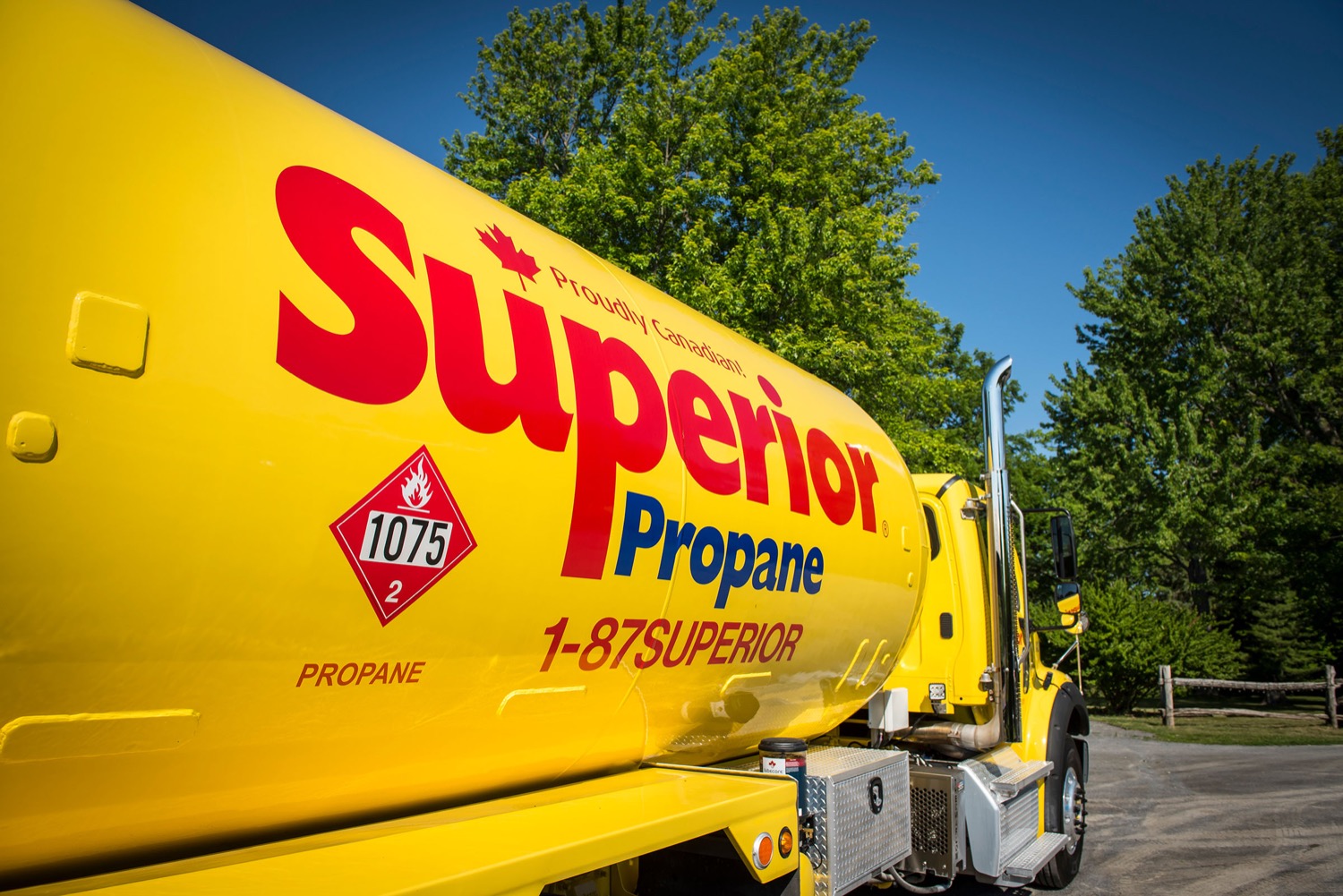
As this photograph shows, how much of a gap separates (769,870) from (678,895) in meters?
0.35

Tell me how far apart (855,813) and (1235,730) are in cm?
1845

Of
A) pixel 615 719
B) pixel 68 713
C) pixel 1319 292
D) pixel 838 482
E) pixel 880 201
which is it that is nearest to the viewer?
pixel 68 713

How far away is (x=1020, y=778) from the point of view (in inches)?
224

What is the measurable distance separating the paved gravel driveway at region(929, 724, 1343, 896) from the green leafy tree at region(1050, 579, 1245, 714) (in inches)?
222

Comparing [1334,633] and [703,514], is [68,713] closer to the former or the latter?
[703,514]

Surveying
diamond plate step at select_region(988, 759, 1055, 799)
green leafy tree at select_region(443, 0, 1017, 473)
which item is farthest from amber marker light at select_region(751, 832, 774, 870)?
green leafy tree at select_region(443, 0, 1017, 473)

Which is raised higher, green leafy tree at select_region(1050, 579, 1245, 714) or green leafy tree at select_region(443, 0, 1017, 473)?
green leafy tree at select_region(443, 0, 1017, 473)

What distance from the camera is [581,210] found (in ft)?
50.3

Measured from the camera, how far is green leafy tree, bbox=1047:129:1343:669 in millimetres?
27094

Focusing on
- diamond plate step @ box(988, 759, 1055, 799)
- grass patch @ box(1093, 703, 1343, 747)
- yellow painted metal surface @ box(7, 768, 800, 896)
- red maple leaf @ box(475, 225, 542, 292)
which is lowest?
grass patch @ box(1093, 703, 1343, 747)

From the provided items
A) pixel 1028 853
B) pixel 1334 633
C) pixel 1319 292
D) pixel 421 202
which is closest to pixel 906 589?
pixel 1028 853

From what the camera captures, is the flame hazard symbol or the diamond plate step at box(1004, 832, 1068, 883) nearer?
the flame hazard symbol

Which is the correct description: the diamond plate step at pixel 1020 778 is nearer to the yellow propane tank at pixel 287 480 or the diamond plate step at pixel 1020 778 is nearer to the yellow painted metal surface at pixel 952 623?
the yellow painted metal surface at pixel 952 623

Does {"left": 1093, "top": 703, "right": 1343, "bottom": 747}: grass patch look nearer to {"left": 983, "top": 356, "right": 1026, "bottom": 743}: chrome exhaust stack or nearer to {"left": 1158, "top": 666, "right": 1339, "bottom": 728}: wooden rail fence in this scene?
{"left": 1158, "top": 666, "right": 1339, "bottom": 728}: wooden rail fence
